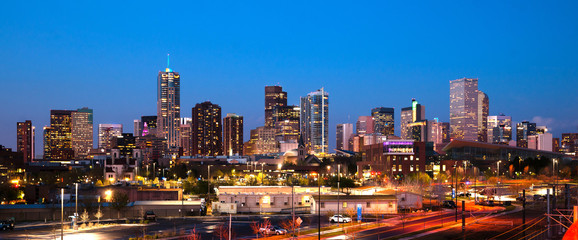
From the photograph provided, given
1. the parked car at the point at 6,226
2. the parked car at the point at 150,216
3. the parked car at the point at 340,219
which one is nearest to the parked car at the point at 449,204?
the parked car at the point at 340,219

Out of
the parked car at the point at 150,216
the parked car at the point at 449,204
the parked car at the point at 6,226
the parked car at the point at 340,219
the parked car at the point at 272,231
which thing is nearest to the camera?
the parked car at the point at 272,231

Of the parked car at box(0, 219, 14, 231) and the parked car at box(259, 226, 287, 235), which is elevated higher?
the parked car at box(259, 226, 287, 235)

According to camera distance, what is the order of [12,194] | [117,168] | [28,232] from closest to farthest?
[28,232] → [12,194] → [117,168]

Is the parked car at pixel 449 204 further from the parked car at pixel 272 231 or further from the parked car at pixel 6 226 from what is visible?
the parked car at pixel 6 226

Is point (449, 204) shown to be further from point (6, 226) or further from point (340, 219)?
point (6, 226)

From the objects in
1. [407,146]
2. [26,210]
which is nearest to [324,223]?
[26,210]

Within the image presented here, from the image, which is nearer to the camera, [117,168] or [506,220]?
[506,220]

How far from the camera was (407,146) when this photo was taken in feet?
490

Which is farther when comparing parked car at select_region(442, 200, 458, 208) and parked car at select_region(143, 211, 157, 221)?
parked car at select_region(442, 200, 458, 208)

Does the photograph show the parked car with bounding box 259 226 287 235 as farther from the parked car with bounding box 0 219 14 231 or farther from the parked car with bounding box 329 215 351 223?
the parked car with bounding box 0 219 14 231

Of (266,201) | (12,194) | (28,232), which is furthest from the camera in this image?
(12,194)

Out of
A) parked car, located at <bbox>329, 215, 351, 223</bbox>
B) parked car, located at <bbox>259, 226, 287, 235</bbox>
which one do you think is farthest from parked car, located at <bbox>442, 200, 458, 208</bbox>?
parked car, located at <bbox>259, 226, 287, 235</bbox>

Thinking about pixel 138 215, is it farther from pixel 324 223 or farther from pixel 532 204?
pixel 532 204

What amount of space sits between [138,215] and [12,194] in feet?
94.5
